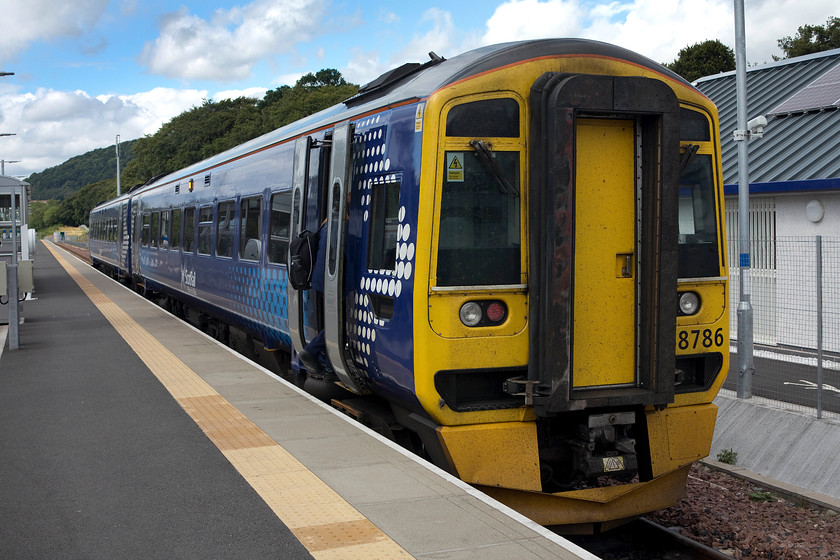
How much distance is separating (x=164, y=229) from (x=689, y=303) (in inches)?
525

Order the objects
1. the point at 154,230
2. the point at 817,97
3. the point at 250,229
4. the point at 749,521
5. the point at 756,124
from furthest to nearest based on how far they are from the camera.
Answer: the point at 154,230 → the point at 817,97 → the point at 756,124 → the point at 250,229 → the point at 749,521

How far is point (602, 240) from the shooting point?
5496 mm

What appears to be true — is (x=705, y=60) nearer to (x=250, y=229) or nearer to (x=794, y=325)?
(x=794, y=325)

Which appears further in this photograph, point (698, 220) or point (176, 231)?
point (176, 231)

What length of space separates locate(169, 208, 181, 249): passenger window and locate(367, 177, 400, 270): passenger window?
10012 millimetres

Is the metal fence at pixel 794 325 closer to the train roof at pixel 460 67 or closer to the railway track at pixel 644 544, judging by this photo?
the railway track at pixel 644 544

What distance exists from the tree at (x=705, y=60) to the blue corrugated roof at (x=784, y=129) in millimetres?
22837

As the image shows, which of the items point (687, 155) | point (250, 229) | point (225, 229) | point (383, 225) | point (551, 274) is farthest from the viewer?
point (225, 229)

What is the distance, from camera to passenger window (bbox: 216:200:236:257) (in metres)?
11.1

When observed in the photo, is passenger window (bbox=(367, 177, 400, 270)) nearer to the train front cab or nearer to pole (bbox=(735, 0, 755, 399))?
the train front cab

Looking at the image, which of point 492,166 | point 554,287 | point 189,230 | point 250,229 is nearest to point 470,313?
point 554,287

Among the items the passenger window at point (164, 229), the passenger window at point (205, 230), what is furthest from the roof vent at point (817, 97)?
the passenger window at point (164, 229)

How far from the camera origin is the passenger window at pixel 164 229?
1682 centimetres

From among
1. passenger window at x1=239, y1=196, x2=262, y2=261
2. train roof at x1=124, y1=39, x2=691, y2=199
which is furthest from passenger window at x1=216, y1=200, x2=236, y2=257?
train roof at x1=124, y1=39, x2=691, y2=199
